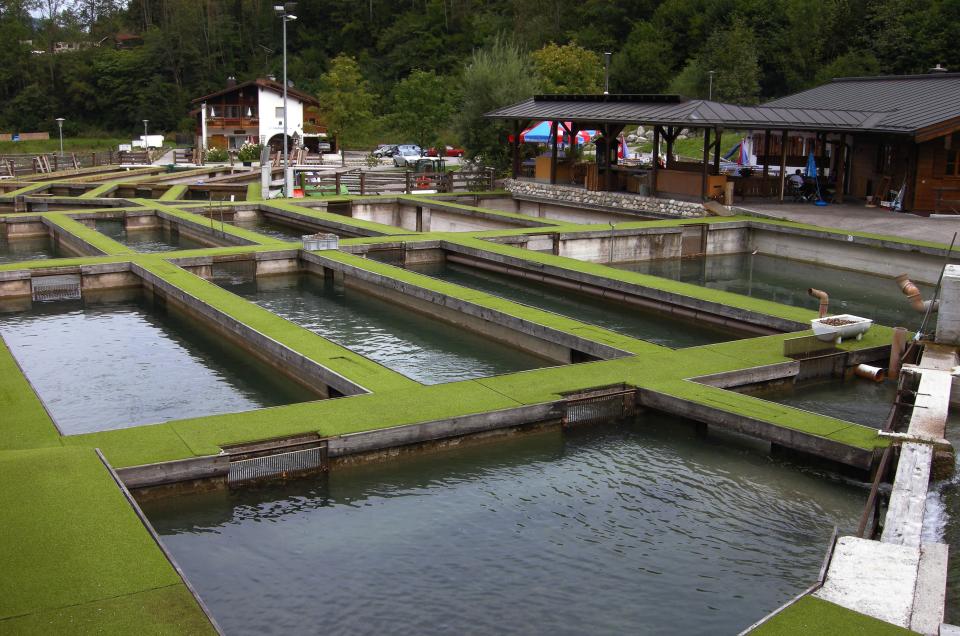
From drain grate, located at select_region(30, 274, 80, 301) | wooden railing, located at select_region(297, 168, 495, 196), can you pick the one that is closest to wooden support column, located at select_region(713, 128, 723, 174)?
wooden railing, located at select_region(297, 168, 495, 196)

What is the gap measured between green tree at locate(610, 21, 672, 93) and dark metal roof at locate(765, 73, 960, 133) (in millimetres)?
27987

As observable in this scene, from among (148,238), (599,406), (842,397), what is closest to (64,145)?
(148,238)

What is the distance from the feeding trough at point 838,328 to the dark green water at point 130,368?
787 cm

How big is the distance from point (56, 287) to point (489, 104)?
22.2 m

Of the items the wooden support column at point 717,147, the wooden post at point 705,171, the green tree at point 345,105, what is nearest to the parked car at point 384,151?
the green tree at point 345,105

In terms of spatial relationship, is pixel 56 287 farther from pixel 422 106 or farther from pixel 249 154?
pixel 249 154

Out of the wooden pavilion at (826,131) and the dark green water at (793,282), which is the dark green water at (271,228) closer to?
the wooden pavilion at (826,131)

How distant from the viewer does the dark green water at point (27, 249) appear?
2595 centimetres

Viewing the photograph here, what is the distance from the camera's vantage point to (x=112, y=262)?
825 inches

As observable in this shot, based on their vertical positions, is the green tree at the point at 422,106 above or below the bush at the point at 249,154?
above

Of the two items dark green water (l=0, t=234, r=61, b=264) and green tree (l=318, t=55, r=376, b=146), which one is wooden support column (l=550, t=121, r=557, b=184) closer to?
dark green water (l=0, t=234, r=61, b=264)

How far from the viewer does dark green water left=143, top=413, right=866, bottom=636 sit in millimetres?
7992

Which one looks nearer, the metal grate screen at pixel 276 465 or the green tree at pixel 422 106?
the metal grate screen at pixel 276 465

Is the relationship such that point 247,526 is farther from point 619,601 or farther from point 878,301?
point 878,301
